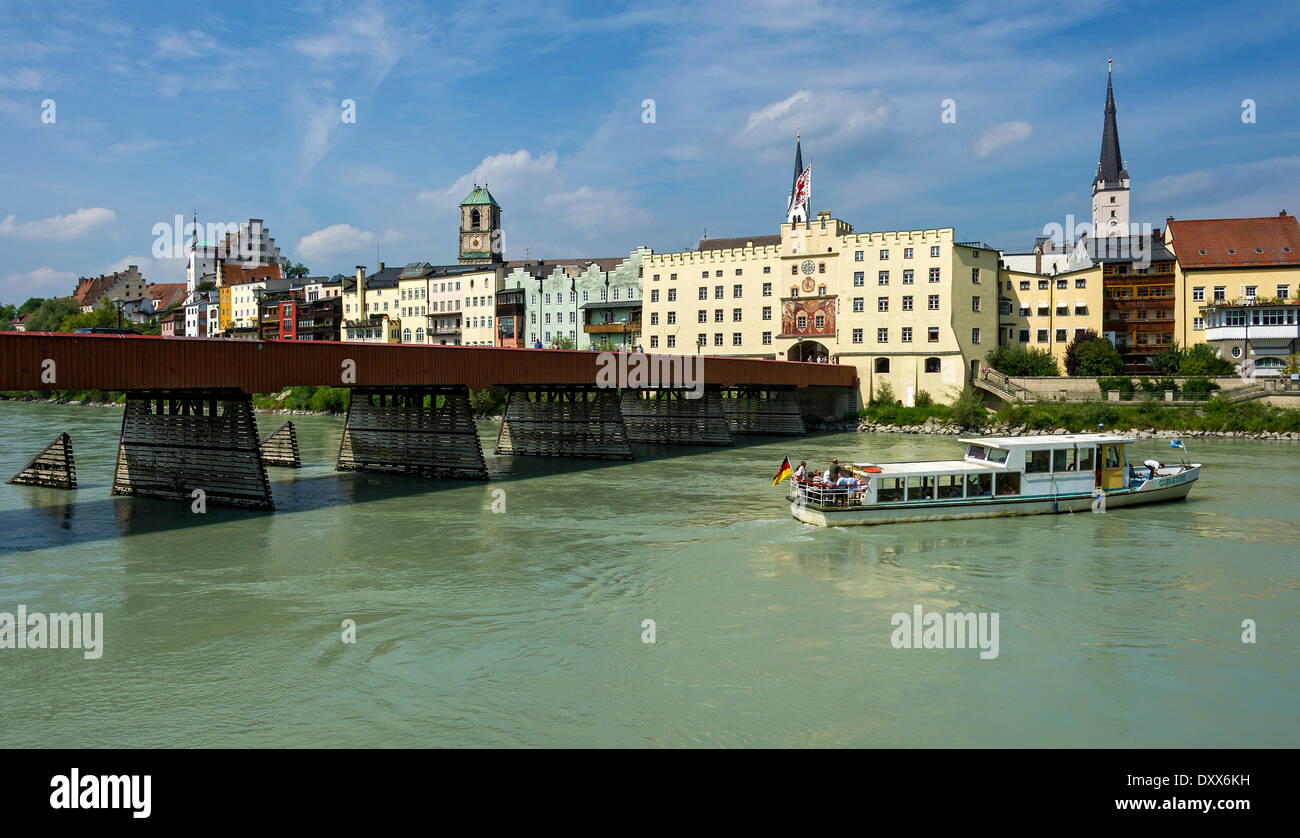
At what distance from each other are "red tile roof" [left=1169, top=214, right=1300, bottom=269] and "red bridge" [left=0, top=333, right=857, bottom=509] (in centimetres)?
3570

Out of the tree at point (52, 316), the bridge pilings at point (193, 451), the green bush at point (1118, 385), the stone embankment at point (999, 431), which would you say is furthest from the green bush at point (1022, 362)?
the tree at point (52, 316)

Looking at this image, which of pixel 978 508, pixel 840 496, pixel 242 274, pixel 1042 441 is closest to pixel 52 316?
pixel 242 274

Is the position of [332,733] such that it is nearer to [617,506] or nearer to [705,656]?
[705,656]

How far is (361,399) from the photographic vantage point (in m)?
42.6

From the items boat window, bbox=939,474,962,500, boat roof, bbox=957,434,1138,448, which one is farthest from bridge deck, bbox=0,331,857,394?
boat roof, bbox=957,434,1138,448

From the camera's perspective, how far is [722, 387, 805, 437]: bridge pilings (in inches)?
2611

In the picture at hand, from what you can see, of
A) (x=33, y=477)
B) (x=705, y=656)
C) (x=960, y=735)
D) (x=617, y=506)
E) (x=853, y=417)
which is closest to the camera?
(x=960, y=735)

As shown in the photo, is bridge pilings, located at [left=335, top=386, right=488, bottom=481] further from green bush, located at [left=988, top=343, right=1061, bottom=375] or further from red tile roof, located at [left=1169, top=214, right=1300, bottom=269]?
red tile roof, located at [left=1169, top=214, right=1300, bottom=269]

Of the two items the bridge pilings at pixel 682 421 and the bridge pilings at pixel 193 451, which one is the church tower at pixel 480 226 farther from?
the bridge pilings at pixel 193 451

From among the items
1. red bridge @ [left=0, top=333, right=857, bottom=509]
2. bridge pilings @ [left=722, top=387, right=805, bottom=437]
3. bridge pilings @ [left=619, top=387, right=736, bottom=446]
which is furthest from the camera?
bridge pilings @ [left=722, top=387, right=805, bottom=437]

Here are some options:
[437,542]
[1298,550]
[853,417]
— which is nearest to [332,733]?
[437,542]

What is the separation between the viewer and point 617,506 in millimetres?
32125

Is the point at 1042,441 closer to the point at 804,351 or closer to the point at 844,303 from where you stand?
the point at 844,303
